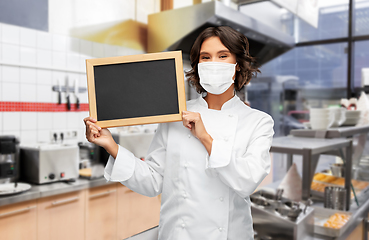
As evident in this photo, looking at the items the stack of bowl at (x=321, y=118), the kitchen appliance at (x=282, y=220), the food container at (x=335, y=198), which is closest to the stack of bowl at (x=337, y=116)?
the stack of bowl at (x=321, y=118)

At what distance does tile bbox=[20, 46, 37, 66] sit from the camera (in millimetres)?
2609

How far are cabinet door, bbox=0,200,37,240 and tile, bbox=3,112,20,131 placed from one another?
0.74m

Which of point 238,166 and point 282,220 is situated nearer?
point 238,166

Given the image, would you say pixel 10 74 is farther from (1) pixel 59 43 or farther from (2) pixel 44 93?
(1) pixel 59 43

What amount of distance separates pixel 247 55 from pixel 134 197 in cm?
222

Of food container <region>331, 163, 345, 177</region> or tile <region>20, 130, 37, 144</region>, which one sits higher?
tile <region>20, 130, 37, 144</region>

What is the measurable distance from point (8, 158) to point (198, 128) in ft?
6.57

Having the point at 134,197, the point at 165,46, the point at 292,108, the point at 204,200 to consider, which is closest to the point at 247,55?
the point at 204,200

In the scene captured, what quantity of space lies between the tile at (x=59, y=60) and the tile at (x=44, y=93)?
21 cm

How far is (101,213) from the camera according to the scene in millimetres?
2590

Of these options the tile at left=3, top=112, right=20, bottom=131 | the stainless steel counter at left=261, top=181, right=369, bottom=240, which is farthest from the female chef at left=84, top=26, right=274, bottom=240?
the tile at left=3, top=112, right=20, bottom=131

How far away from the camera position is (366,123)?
2490 millimetres

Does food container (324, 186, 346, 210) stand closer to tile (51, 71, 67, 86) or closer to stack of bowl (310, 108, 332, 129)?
stack of bowl (310, 108, 332, 129)

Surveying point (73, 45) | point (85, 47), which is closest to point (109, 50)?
point (85, 47)
